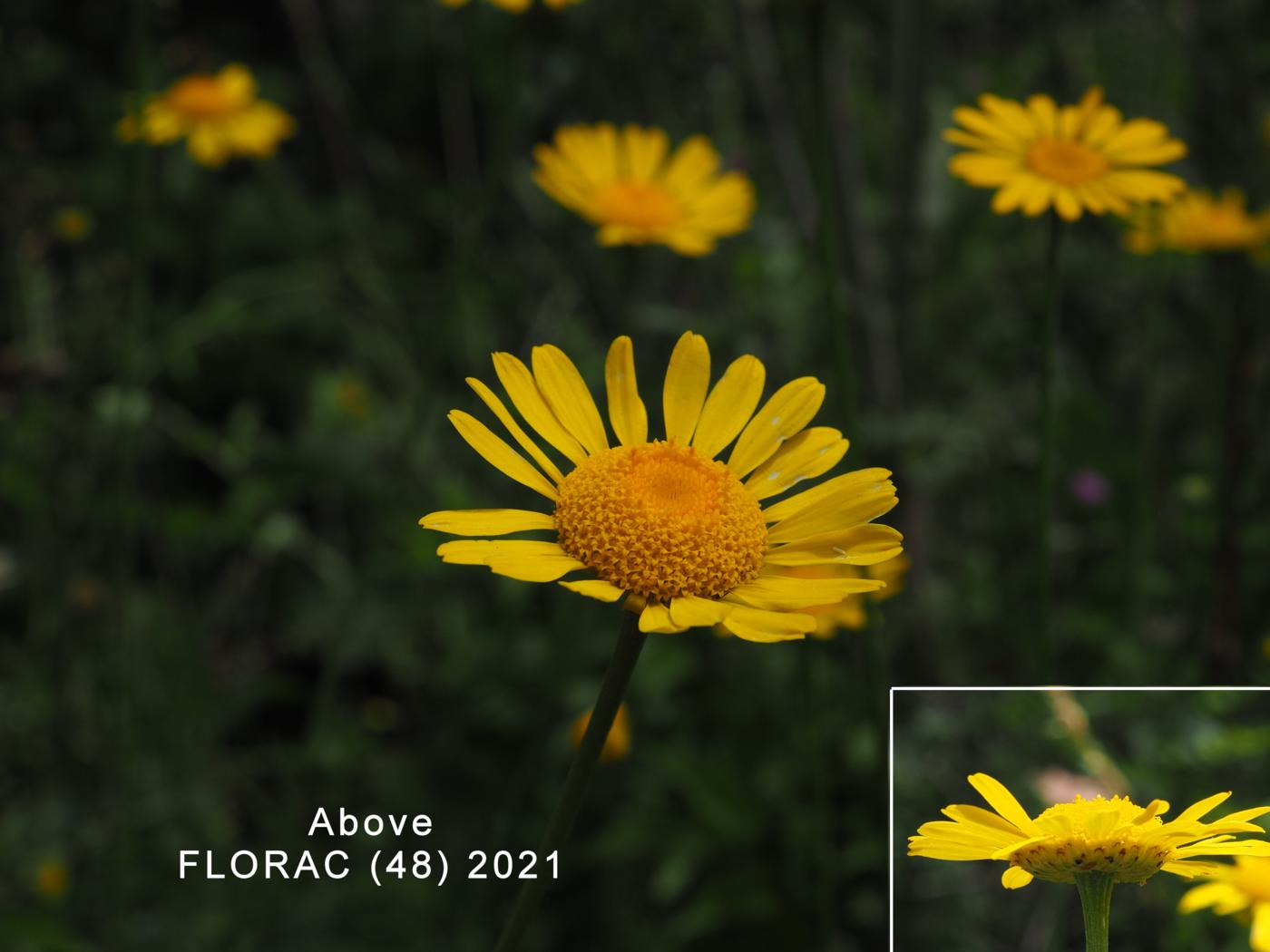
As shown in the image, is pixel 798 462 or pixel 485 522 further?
pixel 798 462

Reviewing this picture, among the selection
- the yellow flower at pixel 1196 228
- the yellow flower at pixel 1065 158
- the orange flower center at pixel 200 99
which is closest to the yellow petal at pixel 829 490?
the yellow flower at pixel 1065 158

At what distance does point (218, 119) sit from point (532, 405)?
1.85m

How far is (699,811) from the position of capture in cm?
200

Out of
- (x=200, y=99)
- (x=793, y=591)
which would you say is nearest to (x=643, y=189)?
(x=200, y=99)

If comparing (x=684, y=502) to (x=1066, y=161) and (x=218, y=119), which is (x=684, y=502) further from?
(x=218, y=119)

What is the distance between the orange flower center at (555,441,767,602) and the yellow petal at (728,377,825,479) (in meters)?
0.04

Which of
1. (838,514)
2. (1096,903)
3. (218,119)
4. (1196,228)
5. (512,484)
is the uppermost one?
(218,119)

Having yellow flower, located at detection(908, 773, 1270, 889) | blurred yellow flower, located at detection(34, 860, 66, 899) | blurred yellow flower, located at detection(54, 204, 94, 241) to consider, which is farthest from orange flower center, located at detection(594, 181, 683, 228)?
blurred yellow flower, located at detection(54, 204, 94, 241)

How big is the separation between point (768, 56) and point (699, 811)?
1764 millimetres

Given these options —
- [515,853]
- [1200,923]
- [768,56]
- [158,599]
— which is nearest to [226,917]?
[515,853]

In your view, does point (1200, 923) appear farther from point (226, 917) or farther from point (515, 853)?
point (226, 917)

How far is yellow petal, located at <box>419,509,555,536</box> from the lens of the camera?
0.89 m

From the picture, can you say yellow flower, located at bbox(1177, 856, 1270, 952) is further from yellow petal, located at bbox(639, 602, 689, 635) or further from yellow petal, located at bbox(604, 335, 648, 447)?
yellow petal, located at bbox(604, 335, 648, 447)

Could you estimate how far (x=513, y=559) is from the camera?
85cm
